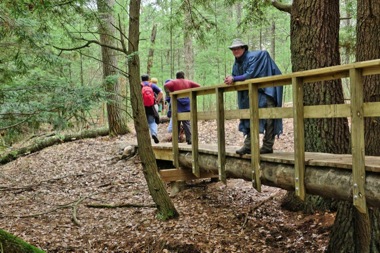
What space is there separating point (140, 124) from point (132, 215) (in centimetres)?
209

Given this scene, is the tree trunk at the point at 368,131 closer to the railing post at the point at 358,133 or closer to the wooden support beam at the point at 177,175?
the railing post at the point at 358,133

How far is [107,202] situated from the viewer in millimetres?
8578

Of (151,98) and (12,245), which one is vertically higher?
(151,98)

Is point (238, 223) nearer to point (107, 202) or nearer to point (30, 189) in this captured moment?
point (107, 202)

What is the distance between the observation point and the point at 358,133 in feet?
12.3

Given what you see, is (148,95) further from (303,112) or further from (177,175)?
(303,112)

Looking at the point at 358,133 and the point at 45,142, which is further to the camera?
the point at 45,142

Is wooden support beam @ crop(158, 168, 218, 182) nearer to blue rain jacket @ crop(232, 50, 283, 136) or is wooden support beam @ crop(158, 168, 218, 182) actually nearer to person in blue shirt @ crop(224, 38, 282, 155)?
person in blue shirt @ crop(224, 38, 282, 155)

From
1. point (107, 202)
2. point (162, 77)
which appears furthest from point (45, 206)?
point (162, 77)

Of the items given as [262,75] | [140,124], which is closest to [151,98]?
[140,124]

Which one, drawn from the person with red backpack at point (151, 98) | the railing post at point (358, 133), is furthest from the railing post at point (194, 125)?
the person with red backpack at point (151, 98)

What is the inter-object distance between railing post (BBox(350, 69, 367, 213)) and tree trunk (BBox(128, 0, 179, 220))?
13.7 feet

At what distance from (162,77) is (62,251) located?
65.2 ft

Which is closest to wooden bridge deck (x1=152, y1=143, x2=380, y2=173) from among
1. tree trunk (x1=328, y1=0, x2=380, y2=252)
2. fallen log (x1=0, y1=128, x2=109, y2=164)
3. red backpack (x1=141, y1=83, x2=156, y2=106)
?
tree trunk (x1=328, y1=0, x2=380, y2=252)
